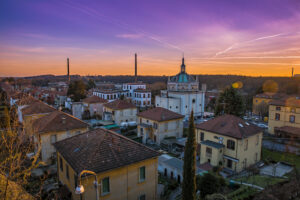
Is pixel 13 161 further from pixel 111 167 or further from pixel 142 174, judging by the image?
pixel 142 174

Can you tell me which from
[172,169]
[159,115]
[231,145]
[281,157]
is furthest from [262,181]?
[159,115]

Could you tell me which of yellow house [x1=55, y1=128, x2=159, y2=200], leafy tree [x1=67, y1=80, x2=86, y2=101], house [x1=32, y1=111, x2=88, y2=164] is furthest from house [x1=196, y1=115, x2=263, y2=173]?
leafy tree [x1=67, y1=80, x2=86, y2=101]

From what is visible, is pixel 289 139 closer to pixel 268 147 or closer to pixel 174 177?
pixel 268 147

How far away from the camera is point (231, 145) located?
2186 cm

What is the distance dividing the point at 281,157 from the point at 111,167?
2399 centimetres

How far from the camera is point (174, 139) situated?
102ft

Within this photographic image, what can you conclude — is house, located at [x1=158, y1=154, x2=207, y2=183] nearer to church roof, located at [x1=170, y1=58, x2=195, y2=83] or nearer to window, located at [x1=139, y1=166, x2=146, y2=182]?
window, located at [x1=139, y1=166, x2=146, y2=182]

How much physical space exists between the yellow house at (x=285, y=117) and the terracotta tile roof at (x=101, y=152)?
2988cm

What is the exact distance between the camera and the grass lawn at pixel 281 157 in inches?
953

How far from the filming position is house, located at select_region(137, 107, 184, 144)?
99.7 feet

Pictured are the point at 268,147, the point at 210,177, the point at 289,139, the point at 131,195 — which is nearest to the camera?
the point at 131,195

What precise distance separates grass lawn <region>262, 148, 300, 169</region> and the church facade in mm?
24872

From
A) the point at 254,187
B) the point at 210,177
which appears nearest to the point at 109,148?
the point at 210,177

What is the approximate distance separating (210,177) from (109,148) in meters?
8.43
